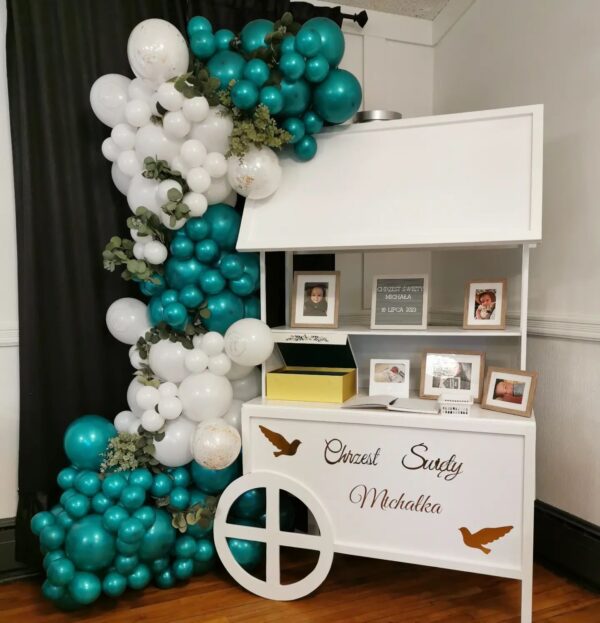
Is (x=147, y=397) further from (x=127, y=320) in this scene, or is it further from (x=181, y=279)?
(x=181, y=279)

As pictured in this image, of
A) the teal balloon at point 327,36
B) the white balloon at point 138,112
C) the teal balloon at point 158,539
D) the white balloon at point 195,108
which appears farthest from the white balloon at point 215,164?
the teal balloon at point 158,539

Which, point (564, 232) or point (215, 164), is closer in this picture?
point (215, 164)

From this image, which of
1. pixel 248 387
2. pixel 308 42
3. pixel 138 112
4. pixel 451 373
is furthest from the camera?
pixel 248 387

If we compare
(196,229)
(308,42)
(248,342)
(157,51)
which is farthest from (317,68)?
(248,342)

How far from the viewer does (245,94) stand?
176 centimetres

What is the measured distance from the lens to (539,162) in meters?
1.76

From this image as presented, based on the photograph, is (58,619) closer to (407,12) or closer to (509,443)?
(509,443)

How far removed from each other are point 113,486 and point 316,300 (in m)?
0.96

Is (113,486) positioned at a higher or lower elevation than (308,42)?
lower

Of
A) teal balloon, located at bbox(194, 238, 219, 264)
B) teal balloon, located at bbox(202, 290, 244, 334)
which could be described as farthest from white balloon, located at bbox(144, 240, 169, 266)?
teal balloon, located at bbox(202, 290, 244, 334)

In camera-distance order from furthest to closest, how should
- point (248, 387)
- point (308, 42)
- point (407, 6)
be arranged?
1. point (407, 6)
2. point (248, 387)
3. point (308, 42)

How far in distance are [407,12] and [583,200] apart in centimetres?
127

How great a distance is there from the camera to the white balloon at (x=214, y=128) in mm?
1849

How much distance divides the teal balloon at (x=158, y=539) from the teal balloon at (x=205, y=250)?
0.88m
